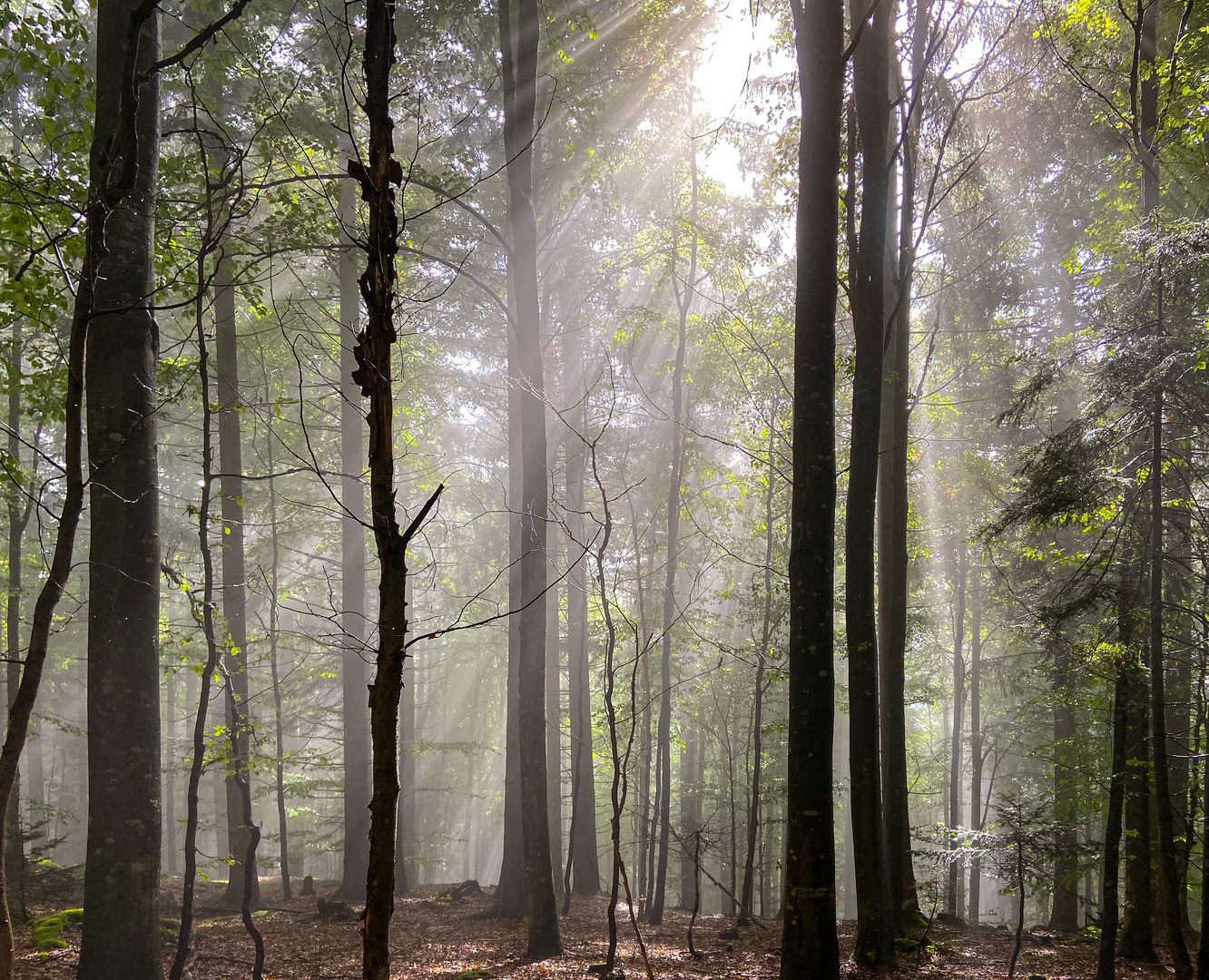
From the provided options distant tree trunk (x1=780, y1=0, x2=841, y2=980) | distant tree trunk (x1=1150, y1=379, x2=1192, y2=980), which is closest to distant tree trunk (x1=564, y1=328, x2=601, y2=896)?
distant tree trunk (x1=780, y1=0, x2=841, y2=980)

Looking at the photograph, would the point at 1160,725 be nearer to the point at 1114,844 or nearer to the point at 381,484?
the point at 1114,844

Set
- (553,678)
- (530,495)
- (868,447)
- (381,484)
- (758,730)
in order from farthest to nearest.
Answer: (553,678)
(758,730)
(530,495)
(868,447)
(381,484)

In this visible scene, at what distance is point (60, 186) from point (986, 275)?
1344 cm

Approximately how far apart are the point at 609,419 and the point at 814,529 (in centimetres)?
173

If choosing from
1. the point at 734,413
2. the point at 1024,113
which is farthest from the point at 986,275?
the point at 734,413

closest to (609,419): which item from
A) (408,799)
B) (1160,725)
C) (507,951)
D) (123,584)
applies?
(123,584)

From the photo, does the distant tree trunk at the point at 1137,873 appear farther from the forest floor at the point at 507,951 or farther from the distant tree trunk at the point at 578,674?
the distant tree trunk at the point at 578,674

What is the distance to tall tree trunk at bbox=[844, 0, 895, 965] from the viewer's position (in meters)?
6.89

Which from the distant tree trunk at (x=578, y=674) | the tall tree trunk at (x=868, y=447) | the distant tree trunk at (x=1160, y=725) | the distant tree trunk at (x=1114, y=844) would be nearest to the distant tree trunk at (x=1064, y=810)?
the distant tree trunk at (x=1114, y=844)

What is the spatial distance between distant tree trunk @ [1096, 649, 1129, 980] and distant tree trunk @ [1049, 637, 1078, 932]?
2.44 ft

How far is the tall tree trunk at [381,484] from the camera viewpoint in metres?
2.62

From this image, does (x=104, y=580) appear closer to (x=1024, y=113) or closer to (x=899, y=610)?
(x=899, y=610)

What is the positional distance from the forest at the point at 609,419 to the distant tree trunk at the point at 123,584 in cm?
3

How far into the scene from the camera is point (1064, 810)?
36.4ft
